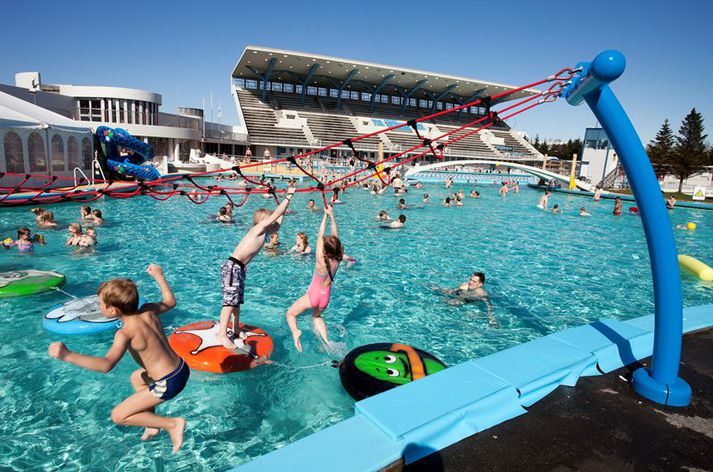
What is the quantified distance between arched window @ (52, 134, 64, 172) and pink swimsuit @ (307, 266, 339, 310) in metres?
18.4

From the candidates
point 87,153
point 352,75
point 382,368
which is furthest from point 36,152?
point 352,75

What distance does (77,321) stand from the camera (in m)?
5.30

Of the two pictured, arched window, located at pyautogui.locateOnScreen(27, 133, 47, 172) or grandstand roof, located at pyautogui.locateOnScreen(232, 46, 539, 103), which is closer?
arched window, located at pyautogui.locateOnScreen(27, 133, 47, 172)

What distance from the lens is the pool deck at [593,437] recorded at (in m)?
2.48

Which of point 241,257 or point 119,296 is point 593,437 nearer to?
point 119,296

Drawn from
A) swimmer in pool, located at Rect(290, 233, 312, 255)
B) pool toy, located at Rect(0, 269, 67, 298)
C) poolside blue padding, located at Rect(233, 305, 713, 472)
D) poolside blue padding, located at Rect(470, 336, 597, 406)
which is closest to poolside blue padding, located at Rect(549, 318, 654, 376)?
poolside blue padding, located at Rect(233, 305, 713, 472)

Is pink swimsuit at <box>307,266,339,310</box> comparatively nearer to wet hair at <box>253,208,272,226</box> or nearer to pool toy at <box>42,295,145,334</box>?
wet hair at <box>253,208,272,226</box>

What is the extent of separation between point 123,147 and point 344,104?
36.5 metres

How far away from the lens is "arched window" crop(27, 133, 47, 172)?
16.3 m

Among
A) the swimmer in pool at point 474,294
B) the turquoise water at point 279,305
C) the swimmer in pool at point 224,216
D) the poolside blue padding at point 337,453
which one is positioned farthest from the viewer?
the swimmer in pool at point 224,216

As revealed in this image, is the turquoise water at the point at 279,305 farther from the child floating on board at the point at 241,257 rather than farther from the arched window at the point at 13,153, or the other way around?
the arched window at the point at 13,153

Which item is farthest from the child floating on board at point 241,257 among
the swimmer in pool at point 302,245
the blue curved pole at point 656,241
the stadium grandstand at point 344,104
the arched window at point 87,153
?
the stadium grandstand at point 344,104

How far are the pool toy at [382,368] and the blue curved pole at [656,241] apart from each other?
73.1 inches

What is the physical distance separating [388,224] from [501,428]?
11376 millimetres
